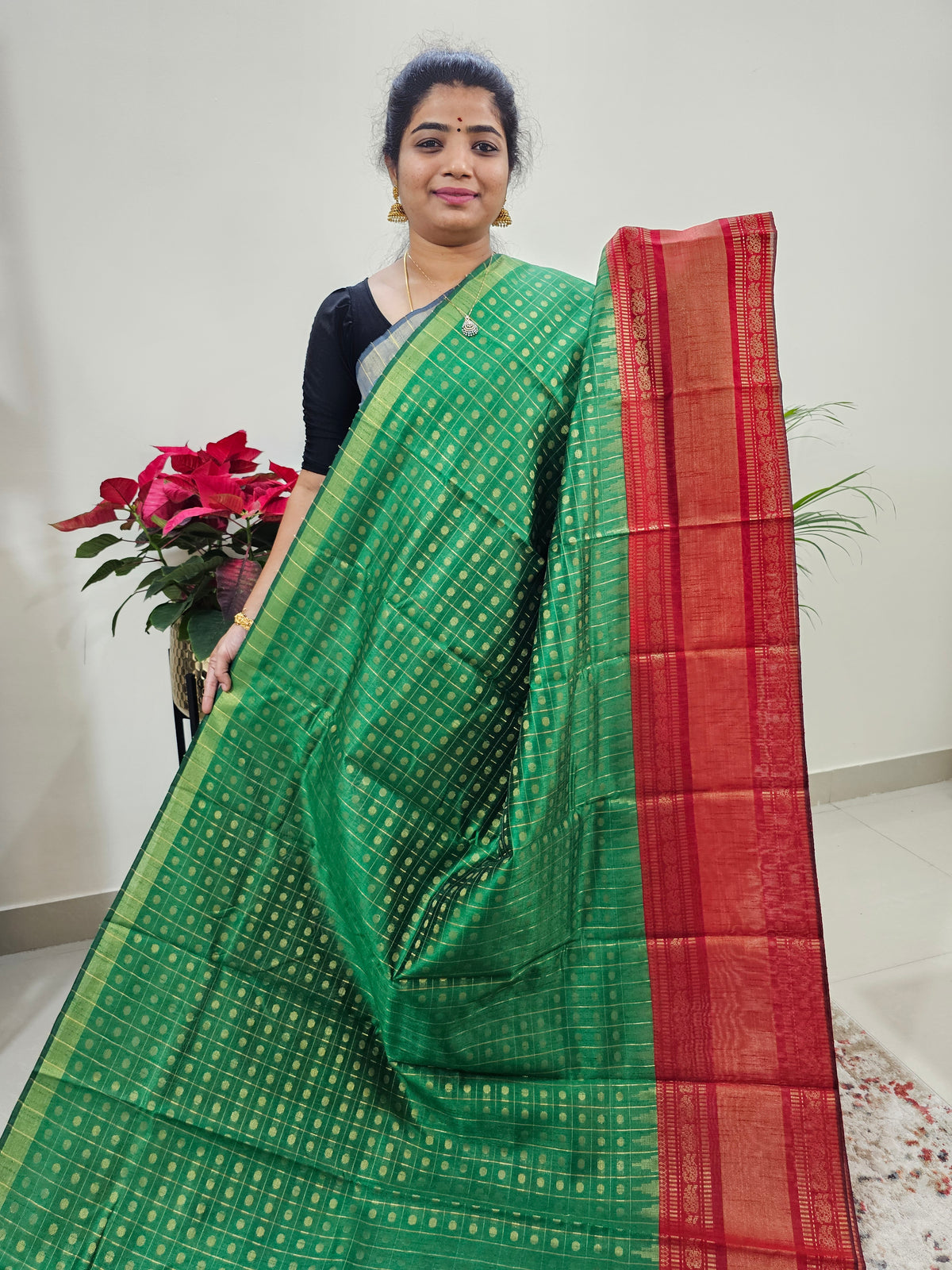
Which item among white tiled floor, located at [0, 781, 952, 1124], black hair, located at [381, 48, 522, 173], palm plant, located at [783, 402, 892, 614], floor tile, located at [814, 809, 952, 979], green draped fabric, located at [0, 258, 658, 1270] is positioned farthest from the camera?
palm plant, located at [783, 402, 892, 614]

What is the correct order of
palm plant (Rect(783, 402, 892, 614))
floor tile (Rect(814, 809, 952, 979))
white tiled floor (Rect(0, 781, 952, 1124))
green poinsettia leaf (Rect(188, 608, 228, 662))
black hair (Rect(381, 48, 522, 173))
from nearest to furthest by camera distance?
black hair (Rect(381, 48, 522, 173))
green poinsettia leaf (Rect(188, 608, 228, 662))
white tiled floor (Rect(0, 781, 952, 1124))
floor tile (Rect(814, 809, 952, 979))
palm plant (Rect(783, 402, 892, 614))

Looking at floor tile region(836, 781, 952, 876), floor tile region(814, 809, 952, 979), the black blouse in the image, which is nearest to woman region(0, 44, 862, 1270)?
the black blouse

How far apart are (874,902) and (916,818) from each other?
486 mm

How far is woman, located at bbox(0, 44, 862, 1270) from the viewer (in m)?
1.14

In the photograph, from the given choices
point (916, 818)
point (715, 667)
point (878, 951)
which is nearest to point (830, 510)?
point (916, 818)

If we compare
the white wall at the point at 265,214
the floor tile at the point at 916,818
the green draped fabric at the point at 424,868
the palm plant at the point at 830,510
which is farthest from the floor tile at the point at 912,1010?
the white wall at the point at 265,214

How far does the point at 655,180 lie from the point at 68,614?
1478 millimetres

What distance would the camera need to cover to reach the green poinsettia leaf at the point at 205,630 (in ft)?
4.53

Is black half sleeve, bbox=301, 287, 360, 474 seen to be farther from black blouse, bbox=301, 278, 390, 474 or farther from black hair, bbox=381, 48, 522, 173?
black hair, bbox=381, 48, 522, 173

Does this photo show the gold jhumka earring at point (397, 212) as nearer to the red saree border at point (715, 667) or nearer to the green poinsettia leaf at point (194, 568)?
the red saree border at point (715, 667)

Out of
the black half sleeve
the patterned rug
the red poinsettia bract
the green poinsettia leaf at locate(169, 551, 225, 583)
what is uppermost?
the black half sleeve

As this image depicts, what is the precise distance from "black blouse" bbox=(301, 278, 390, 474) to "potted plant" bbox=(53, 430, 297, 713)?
7.0 inches

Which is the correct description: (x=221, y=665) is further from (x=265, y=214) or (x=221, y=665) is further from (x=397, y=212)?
(x=265, y=214)

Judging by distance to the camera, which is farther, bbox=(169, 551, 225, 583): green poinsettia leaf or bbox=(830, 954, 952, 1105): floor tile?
bbox=(830, 954, 952, 1105): floor tile
